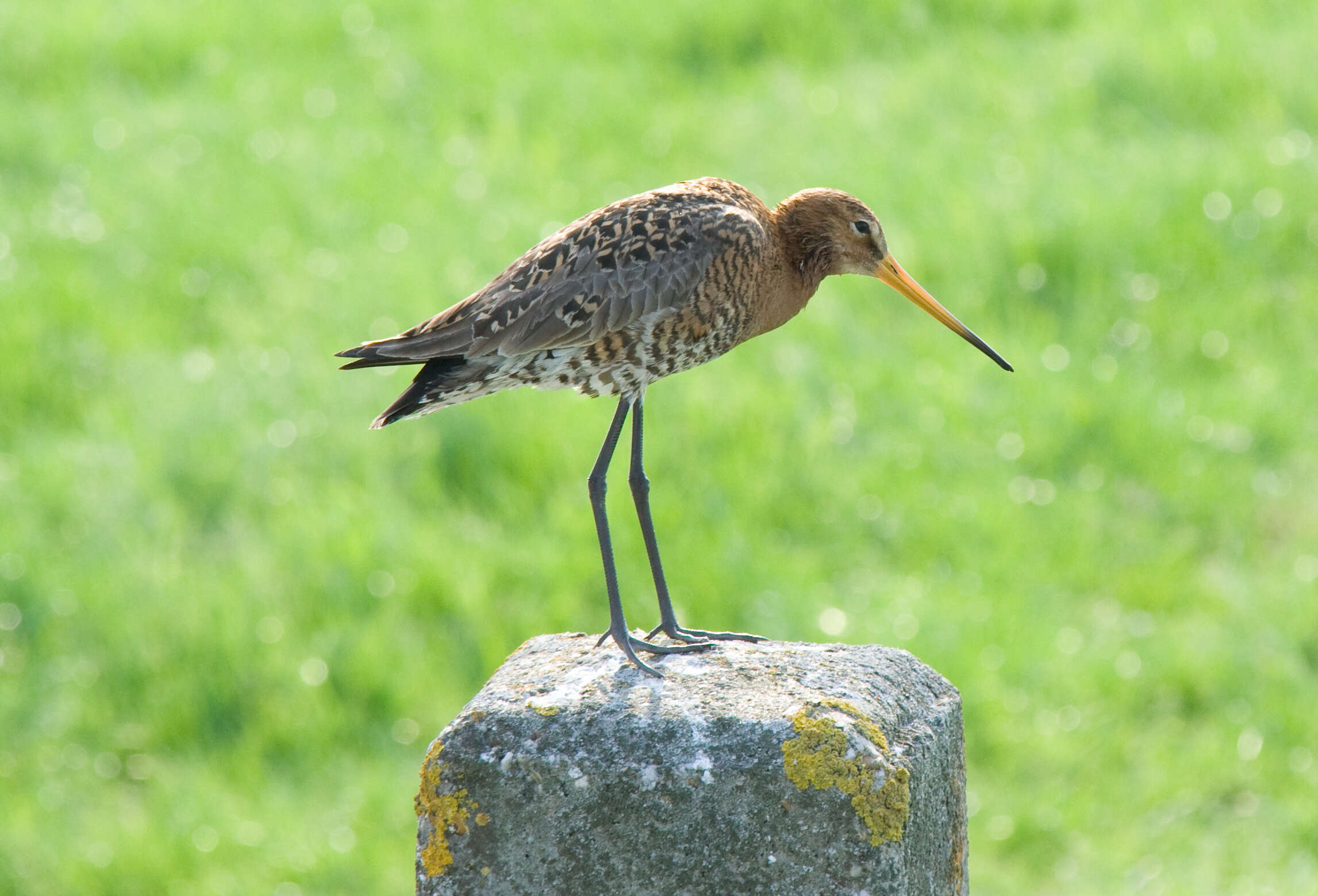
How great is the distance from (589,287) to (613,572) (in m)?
0.98

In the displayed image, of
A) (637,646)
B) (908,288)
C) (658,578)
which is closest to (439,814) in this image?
(637,646)

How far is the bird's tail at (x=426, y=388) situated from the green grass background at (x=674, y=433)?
461 cm

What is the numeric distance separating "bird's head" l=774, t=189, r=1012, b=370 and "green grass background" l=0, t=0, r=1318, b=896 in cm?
458

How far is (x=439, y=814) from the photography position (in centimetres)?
409

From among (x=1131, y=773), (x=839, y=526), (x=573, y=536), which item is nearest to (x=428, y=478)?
(x=573, y=536)

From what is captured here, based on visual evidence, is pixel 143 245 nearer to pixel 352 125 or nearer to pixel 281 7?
pixel 352 125

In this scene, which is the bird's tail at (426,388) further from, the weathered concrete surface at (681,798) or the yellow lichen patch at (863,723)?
the yellow lichen patch at (863,723)

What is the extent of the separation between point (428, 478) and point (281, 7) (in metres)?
7.73

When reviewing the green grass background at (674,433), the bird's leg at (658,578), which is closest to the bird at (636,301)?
the bird's leg at (658,578)

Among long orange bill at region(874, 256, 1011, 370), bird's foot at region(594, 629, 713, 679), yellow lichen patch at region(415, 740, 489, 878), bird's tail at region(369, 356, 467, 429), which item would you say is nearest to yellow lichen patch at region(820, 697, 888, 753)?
bird's foot at region(594, 629, 713, 679)

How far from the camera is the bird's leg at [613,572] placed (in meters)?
4.83

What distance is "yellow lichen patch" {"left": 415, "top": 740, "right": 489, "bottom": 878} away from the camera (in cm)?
407

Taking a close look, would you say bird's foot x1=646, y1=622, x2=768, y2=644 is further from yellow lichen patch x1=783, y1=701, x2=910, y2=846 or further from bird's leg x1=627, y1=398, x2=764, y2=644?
yellow lichen patch x1=783, y1=701, x2=910, y2=846

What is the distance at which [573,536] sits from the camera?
10250 mm
